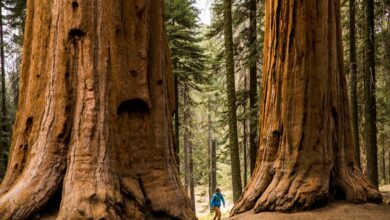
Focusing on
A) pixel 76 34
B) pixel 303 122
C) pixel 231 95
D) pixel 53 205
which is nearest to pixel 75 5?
pixel 76 34

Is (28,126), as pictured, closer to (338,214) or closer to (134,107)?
(134,107)

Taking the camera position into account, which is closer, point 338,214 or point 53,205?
point 53,205

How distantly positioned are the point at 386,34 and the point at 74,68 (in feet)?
41.8

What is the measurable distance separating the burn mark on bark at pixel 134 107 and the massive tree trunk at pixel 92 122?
0.05 feet

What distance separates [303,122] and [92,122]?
427 cm

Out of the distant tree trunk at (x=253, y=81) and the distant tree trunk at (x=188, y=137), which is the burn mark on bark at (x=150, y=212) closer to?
the distant tree trunk at (x=253, y=81)

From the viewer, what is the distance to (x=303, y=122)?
750 cm

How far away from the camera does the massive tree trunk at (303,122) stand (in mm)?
7230

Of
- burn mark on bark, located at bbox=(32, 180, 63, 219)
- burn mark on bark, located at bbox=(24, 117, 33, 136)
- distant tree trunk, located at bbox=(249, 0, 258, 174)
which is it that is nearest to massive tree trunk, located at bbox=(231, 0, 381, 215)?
burn mark on bark, located at bbox=(32, 180, 63, 219)

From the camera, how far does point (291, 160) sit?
290 inches

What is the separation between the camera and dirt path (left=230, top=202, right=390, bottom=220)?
641 cm

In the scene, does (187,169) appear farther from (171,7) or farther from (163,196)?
(163,196)

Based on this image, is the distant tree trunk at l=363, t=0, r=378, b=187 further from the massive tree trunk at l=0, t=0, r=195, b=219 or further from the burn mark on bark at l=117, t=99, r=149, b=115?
the burn mark on bark at l=117, t=99, r=149, b=115

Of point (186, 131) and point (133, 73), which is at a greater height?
point (133, 73)
